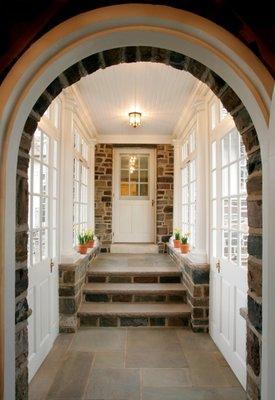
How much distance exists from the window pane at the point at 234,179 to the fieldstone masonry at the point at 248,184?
1365 mm

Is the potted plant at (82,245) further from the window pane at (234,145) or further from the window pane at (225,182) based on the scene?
the window pane at (234,145)

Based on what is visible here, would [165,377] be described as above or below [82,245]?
below

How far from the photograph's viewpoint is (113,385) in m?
2.57

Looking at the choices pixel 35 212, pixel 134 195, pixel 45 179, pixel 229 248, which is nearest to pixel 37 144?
pixel 45 179

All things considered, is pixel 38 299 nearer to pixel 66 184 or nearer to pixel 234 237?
pixel 66 184

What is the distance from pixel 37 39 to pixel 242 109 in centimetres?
95

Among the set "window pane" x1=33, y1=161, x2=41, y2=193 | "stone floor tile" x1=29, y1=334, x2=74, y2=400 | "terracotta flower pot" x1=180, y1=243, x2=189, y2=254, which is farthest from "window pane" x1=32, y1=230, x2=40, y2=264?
"terracotta flower pot" x1=180, y1=243, x2=189, y2=254

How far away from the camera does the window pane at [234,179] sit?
9.12ft

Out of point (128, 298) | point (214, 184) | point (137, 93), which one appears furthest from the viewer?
point (128, 298)

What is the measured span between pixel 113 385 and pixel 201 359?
37.6 inches

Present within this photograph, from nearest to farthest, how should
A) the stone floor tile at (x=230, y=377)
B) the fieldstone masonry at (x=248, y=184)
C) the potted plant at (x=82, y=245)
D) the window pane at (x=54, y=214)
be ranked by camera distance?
the fieldstone masonry at (x=248, y=184), the stone floor tile at (x=230, y=377), the window pane at (x=54, y=214), the potted plant at (x=82, y=245)

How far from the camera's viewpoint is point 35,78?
1191 millimetres

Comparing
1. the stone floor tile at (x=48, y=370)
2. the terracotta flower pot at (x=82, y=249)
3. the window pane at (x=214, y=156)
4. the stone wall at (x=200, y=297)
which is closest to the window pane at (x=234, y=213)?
the window pane at (x=214, y=156)

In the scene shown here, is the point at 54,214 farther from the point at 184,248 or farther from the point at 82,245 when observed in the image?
the point at 184,248
